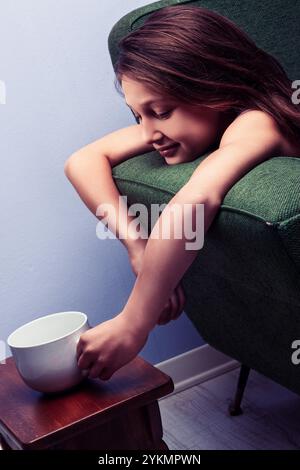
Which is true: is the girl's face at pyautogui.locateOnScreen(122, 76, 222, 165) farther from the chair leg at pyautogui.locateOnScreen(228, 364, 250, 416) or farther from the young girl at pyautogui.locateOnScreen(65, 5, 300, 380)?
the chair leg at pyautogui.locateOnScreen(228, 364, 250, 416)

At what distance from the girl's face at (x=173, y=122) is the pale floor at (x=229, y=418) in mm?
652

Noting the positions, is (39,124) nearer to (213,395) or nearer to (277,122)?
(277,122)

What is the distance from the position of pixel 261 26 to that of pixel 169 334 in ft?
2.53

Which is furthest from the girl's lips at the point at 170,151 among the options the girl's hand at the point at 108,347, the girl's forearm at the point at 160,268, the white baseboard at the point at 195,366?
the white baseboard at the point at 195,366

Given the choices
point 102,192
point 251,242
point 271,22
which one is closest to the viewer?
point 251,242

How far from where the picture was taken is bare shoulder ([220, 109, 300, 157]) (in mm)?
1073

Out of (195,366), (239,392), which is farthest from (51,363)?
(195,366)

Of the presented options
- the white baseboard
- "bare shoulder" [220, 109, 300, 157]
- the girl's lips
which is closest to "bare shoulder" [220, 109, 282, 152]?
"bare shoulder" [220, 109, 300, 157]

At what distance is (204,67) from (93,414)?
0.60 meters

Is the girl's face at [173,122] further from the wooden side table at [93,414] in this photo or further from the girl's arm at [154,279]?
the wooden side table at [93,414]

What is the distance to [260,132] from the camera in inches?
42.6

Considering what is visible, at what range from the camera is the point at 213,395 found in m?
1.72

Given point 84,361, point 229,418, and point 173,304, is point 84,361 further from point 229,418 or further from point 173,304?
point 229,418

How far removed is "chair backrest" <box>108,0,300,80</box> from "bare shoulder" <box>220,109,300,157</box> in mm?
370
